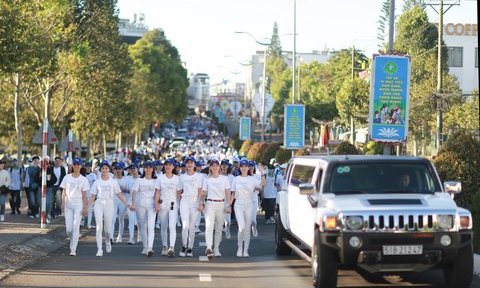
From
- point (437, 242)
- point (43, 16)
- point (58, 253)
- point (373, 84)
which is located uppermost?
point (43, 16)

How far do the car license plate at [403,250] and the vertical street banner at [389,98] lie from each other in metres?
11.3

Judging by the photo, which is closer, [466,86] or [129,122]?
[129,122]

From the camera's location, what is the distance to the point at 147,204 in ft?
61.6

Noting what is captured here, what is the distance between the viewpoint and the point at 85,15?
4781cm

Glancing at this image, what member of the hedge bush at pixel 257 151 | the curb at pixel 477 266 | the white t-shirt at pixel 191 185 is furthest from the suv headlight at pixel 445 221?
the hedge bush at pixel 257 151

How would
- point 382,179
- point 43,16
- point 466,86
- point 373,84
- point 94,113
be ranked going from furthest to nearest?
point 466,86
point 94,113
point 43,16
point 373,84
point 382,179

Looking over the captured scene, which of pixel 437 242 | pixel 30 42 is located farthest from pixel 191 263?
pixel 30 42

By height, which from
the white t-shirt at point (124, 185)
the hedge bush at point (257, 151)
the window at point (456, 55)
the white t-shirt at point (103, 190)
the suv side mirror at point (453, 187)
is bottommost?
the hedge bush at point (257, 151)

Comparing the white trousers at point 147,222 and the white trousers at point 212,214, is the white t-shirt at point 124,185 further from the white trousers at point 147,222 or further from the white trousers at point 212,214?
the white trousers at point 212,214

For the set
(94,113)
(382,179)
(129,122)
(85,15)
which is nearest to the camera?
(382,179)

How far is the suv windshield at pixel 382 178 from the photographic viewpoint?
1390cm

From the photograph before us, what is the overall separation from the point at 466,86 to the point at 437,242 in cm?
7136

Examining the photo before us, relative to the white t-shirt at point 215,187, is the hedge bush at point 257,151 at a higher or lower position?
lower

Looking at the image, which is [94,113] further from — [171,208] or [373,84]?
[171,208]
